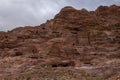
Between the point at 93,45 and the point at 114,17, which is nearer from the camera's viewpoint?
the point at 93,45

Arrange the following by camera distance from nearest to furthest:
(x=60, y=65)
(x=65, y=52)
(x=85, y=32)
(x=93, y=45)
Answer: (x=60, y=65) < (x=65, y=52) < (x=93, y=45) < (x=85, y=32)

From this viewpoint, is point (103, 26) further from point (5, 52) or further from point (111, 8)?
point (5, 52)

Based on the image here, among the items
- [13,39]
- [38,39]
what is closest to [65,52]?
[38,39]

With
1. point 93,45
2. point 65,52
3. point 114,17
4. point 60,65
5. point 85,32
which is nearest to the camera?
point 60,65

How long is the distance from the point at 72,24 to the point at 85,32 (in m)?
3.52

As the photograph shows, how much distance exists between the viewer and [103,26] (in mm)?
63125

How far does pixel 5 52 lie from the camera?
57.1 meters

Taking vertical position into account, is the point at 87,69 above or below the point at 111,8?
below

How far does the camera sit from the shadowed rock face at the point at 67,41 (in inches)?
1893

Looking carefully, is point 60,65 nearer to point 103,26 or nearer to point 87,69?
point 87,69

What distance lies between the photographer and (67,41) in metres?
57.7

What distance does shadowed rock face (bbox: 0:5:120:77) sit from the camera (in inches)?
1893

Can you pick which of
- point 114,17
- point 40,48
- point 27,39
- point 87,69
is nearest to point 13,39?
point 27,39

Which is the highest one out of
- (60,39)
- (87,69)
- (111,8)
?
(111,8)
